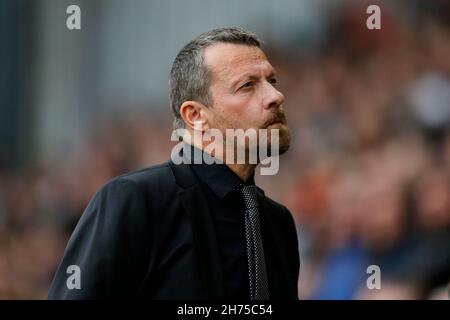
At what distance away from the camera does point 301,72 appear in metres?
3.83

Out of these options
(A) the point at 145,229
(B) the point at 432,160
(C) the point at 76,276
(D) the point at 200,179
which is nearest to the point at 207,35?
(D) the point at 200,179

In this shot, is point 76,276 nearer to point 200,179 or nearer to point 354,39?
point 200,179

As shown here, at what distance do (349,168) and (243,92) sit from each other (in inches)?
74.5

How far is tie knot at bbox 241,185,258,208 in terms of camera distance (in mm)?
1762

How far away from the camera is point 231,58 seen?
1.81 m

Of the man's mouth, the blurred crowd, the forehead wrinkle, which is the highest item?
the forehead wrinkle

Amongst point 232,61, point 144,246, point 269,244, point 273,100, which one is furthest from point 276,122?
point 144,246

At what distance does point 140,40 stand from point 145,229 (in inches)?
115

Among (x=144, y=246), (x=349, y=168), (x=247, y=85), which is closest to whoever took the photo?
(x=144, y=246)

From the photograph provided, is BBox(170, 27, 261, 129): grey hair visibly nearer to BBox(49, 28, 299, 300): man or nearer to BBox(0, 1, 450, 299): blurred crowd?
BBox(49, 28, 299, 300): man

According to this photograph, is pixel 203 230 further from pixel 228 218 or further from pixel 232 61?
pixel 232 61

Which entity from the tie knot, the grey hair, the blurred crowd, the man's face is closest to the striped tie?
the tie knot

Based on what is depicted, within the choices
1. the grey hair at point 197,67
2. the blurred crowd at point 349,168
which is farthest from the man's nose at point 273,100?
the blurred crowd at point 349,168

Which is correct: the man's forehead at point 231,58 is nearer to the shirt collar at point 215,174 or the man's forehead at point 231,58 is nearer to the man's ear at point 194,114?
the man's ear at point 194,114
